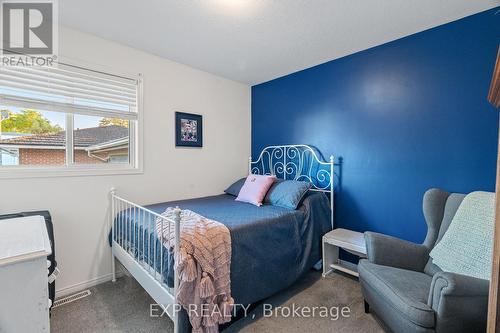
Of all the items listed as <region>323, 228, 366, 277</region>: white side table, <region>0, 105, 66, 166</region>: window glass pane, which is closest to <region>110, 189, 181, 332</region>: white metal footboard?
<region>0, 105, 66, 166</region>: window glass pane

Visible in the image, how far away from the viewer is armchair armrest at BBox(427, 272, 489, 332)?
1.23 meters

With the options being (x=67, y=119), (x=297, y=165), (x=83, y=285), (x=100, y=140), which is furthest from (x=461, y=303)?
(x=67, y=119)

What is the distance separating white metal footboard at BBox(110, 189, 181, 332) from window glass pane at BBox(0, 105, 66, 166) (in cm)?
59

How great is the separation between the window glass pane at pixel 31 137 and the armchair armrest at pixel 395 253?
2651 mm

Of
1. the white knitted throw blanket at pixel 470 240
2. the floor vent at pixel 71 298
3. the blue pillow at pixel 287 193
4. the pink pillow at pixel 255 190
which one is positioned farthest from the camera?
the pink pillow at pixel 255 190

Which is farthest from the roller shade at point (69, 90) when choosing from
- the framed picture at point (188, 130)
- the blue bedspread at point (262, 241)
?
the blue bedspread at point (262, 241)

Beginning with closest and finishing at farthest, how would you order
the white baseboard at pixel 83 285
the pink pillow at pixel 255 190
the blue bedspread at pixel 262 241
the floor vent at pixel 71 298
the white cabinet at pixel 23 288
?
1. the white cabinet at pixel 23 288
2. the blue bedspread at pixel 262 241
3. the floor vent at pixel 71 298
4. the white baseboard at pixel 83 285
5. the pink pillow at pixel 255 190

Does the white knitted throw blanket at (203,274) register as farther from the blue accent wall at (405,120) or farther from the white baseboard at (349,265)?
the blue accent wall at (405,120)

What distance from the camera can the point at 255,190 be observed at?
104 inches

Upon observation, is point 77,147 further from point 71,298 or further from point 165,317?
point 165,317

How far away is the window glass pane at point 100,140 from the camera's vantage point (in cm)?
223

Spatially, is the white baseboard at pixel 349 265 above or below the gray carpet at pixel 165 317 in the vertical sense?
above

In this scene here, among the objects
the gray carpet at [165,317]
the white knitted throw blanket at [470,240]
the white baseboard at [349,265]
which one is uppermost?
the white knitted throw blanket at [470,240]

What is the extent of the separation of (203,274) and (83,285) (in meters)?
1.51
